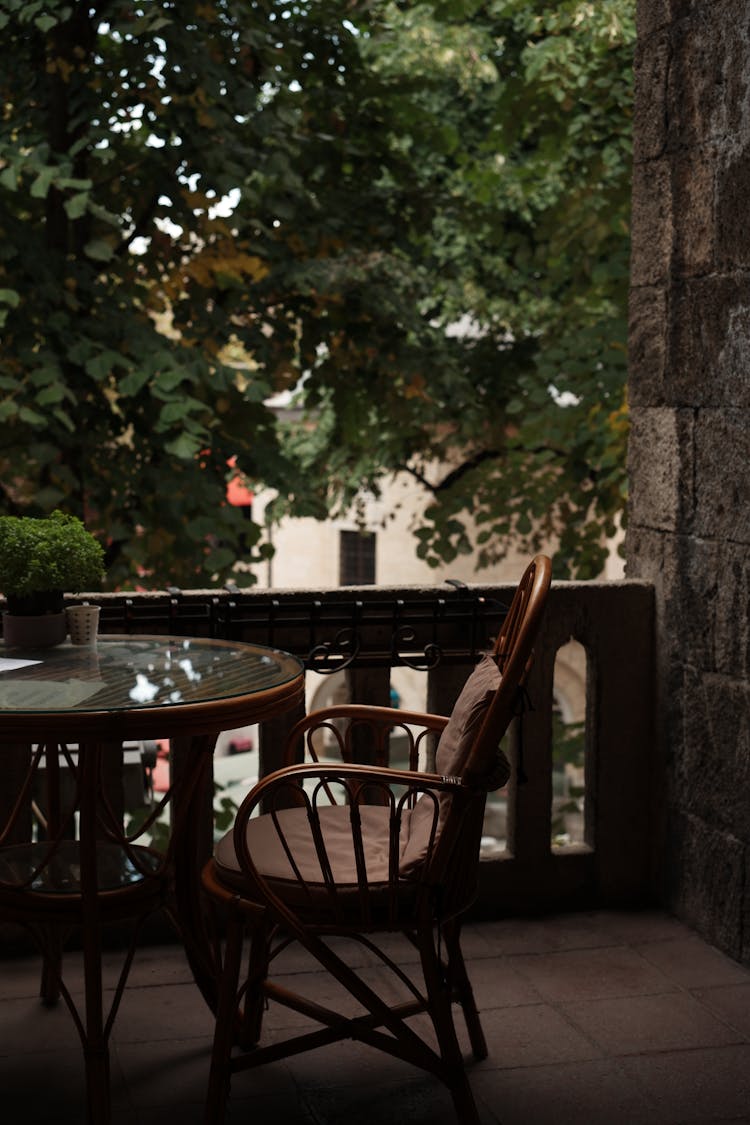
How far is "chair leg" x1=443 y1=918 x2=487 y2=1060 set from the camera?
2666mm

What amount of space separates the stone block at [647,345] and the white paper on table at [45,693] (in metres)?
1.73

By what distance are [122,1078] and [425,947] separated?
0.72m

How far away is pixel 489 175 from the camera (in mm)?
8219

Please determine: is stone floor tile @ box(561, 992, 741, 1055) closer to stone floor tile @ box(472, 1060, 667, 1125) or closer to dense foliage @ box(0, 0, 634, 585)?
stone floor tile @ box(472, 1060, 667, 1125)

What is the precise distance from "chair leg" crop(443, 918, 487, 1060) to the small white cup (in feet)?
3.02

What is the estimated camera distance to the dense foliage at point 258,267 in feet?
18.0

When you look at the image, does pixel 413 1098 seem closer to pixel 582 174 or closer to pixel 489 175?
pixel 582 174

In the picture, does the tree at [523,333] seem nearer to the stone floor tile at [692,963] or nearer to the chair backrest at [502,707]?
the stone floor tile at [692,963]

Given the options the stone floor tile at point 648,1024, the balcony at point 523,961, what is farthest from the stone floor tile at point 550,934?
the stone floor tile at point 648,1024

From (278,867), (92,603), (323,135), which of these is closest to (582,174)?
(323,135)

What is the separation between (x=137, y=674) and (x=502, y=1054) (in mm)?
Answer: 1058

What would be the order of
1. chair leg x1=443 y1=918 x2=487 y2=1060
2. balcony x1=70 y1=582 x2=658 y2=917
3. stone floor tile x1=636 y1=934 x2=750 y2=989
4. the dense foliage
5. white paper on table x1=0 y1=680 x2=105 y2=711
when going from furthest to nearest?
the dense foliage, balcony x1=70 y1=582 x2=658 y2=917, stone floor tile x1=636 y1=934 x2=750 y2=989, chair leg x1=443 y1=918 x2=487 y2=1060, white paper on table x1=0 y1=680 x2=105 y2=711

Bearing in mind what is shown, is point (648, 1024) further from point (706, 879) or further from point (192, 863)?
point (192, 863)

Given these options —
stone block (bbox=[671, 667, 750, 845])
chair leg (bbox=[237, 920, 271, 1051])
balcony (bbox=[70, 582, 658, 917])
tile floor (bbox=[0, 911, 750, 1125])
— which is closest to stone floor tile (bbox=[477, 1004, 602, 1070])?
tile floor (bbox=[0, 911, 750, 1125])
